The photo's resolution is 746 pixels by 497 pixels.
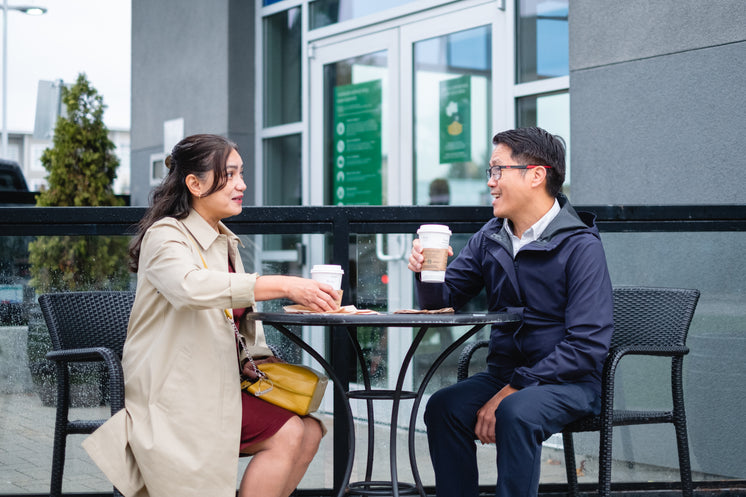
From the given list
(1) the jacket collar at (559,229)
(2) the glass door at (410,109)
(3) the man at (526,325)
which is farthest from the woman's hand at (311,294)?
(2) the glass door at (410,109)

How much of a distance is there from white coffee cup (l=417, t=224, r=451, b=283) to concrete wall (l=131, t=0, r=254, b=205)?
632 cm

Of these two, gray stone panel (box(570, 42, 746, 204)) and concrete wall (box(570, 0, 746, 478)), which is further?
gray stone panel (box(570, 42, 746, 204))

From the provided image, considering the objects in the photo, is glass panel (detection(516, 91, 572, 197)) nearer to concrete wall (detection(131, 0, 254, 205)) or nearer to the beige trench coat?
concrete wall (detection(131, 0, 254, 205))

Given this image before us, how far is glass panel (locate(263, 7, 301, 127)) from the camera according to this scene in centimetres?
930

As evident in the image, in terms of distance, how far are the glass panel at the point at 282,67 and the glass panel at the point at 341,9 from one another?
0.26 metres

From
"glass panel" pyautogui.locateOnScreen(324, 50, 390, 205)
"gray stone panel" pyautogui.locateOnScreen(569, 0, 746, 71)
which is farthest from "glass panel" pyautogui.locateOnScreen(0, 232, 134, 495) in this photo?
"glass panel" pyautogui.locateOnScreen(324, 50, 390, 205)

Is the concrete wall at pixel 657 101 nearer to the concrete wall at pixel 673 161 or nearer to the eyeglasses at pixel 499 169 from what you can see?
the concrete wall at pixel 673 161

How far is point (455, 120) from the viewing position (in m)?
7.49

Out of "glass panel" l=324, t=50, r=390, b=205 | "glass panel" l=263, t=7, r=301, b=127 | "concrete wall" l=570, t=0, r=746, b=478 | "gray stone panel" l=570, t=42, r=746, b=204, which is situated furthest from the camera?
"glass panel" l=263, t=7, r=301, b=127

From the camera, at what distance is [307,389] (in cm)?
315

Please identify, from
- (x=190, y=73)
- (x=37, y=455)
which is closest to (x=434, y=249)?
(x=37, y=455)

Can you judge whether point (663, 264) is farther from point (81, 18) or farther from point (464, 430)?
point (81, 18)

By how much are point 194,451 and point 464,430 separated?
101 centimetres

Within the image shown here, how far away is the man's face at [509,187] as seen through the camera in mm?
3424
